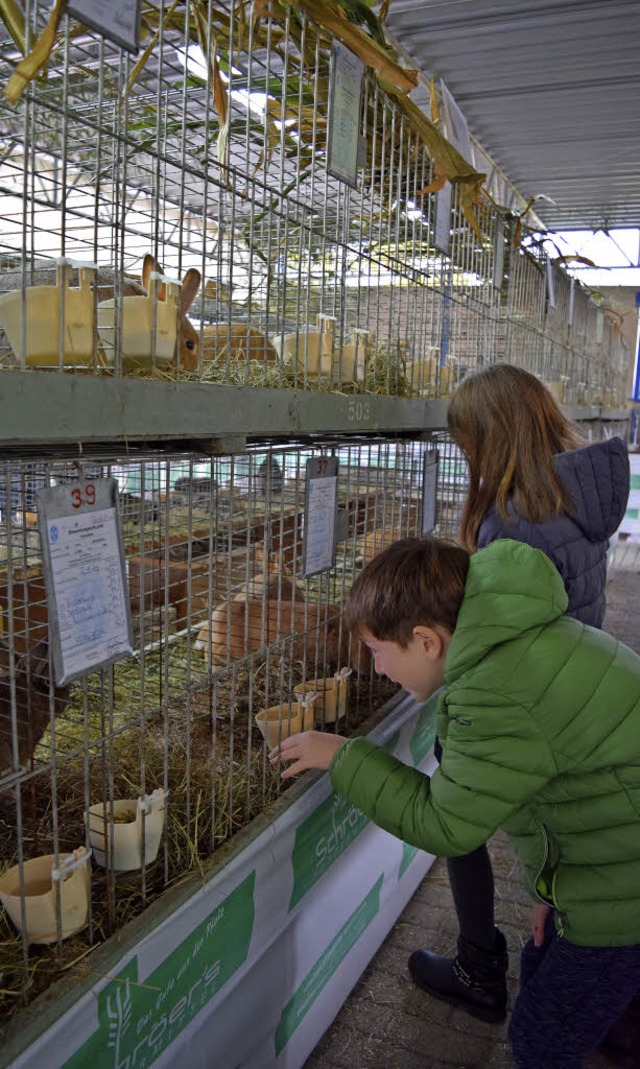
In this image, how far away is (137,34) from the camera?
3.05 feet

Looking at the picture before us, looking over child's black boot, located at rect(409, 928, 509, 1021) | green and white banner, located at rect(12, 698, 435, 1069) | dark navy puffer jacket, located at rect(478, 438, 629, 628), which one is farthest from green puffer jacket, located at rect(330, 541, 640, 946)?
child's black boot, located at rect(409, 928, 509, 1021)

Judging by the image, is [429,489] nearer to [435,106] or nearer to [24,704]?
[435,106]

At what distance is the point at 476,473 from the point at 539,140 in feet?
9.66

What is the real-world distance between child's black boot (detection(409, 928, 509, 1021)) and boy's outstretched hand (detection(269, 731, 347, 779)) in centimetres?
91

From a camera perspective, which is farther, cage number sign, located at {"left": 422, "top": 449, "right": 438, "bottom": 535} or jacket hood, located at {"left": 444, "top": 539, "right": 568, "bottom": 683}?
cage number sign, located at {"left": 422, "top": 449, "right": 438, "bottom": 535}

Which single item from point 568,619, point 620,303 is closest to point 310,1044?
point 568,619

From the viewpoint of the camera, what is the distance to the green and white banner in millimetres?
1147

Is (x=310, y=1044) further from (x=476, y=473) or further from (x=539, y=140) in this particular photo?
(x=539, y=140)

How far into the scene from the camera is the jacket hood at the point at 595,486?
6.11 feet

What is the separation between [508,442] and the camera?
1875mm

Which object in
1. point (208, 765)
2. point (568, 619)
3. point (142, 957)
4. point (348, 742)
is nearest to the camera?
point (142, 957)

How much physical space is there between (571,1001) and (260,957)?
594 mm

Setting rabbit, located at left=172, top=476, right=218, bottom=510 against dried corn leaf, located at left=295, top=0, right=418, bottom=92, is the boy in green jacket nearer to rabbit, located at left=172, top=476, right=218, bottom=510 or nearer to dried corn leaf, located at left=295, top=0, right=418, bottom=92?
rabbit, located at left=172, top=476, right=218, bottom=510

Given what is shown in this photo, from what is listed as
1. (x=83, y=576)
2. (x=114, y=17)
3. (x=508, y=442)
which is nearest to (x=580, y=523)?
(x=508, y=442)
